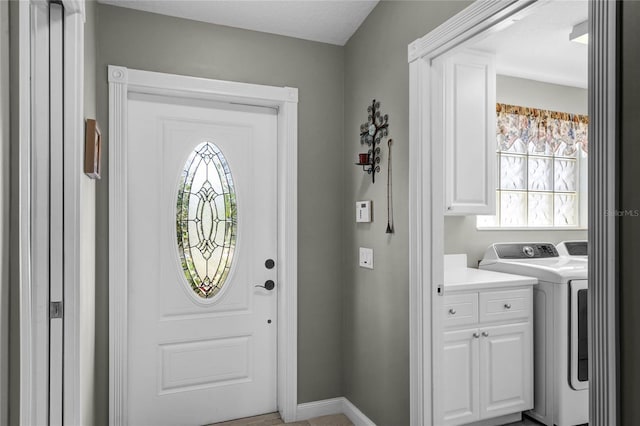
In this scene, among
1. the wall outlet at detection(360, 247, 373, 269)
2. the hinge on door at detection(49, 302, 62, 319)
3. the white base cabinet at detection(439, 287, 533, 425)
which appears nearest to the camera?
the hinge on door at detection(49, 302, 62, 319)

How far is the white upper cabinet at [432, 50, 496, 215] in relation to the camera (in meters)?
2.70

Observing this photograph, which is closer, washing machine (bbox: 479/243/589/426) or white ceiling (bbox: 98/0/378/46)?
white ceiling (bbox: 98/0/378/46)

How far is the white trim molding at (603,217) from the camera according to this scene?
1163 millimetres

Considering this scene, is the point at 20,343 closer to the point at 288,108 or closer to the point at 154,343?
the point at 154,343

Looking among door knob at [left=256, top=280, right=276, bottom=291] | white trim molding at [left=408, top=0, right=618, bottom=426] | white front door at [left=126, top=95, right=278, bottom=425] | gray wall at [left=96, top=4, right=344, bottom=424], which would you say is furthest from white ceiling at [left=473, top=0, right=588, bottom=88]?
door knob at [left=256, top=280, right=276, bottom=291]

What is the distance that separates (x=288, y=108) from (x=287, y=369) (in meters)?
1.60

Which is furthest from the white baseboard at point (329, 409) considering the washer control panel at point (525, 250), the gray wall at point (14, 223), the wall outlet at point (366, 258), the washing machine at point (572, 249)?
the washing machine at point (572, 249)

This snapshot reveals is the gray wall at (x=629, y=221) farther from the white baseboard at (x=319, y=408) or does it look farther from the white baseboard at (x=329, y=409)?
the white baseboard at (x=319, y=408)

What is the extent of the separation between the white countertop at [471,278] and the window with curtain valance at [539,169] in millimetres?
395

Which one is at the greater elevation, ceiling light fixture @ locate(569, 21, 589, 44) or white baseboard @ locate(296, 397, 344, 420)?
ceiling light fixture @ locate(569, 21, 589, 44)

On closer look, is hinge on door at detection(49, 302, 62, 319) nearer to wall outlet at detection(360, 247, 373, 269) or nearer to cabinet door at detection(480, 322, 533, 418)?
wall outlet at detection(360, 247, 373, 269)

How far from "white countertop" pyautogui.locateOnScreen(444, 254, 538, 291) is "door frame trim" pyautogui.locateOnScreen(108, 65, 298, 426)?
0.97m

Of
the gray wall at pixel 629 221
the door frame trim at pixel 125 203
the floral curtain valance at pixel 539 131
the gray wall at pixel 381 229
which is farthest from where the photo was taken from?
the floral curtain valance at pixel 539 131

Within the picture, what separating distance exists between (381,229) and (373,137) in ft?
1.73
